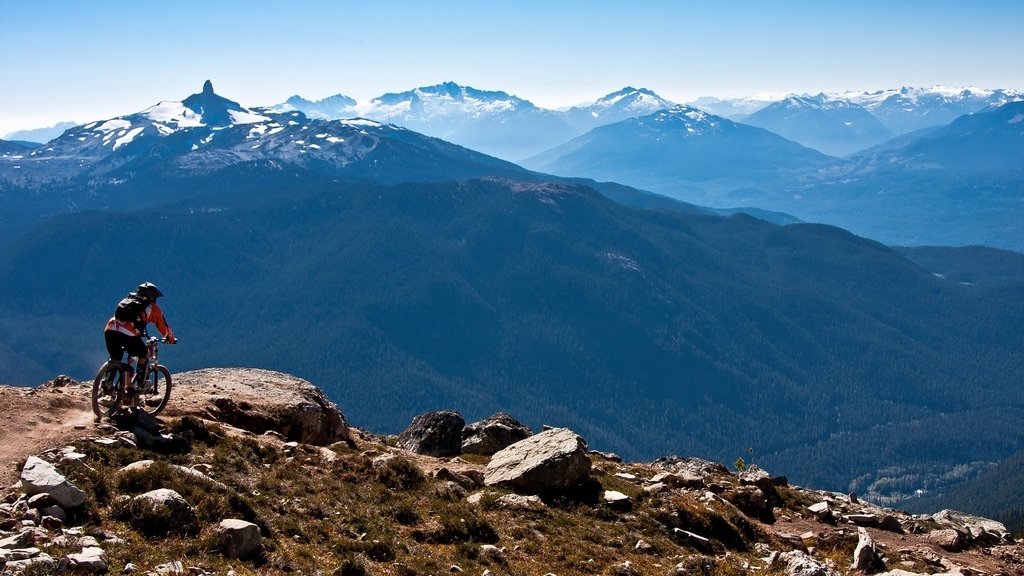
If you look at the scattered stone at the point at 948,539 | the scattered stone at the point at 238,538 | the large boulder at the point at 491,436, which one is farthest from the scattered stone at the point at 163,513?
the scattered stone at the point at 948,539

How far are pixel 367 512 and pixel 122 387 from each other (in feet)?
28.8

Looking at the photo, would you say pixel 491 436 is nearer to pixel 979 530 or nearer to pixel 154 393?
pixel 154 393

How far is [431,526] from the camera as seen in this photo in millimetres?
19844

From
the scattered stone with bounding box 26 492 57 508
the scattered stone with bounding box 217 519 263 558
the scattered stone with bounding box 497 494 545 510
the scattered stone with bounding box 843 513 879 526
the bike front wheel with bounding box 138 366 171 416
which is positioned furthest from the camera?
the scattered stone with bounding box 843 513 879 526

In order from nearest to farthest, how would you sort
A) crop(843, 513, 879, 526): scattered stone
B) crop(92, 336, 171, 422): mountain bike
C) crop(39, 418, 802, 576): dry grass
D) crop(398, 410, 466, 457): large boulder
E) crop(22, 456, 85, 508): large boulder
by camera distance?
crop(22, 456, 85, 508): large boulder < crop(39, 418, 802, 576): dry grass < crop(92, 336, 171, 422): mountain bike < crop(843, 513, 879, 526): scattered stone < crop(398, 410, 466, 457): large boulder

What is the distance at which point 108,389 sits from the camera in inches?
868

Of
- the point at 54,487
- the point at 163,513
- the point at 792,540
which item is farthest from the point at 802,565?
the point at 54,487

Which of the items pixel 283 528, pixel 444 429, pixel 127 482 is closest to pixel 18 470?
pixel 127 482

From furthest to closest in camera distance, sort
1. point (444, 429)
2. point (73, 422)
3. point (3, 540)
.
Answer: point (444, 429)
point (73, 422)
point (3, 540)

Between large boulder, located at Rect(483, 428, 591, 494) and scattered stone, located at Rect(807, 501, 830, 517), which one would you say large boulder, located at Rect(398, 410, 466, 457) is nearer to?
large boulder, located at Rect(483, 428, 591, 494)

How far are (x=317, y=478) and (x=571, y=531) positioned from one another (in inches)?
308

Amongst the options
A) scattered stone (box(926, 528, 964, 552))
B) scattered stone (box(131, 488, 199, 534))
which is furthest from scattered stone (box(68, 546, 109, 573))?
scattered stone (box(926, 528, 964, 552))

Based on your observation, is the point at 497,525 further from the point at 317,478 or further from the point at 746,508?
the point at 746,508

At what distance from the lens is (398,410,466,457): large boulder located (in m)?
35.2
